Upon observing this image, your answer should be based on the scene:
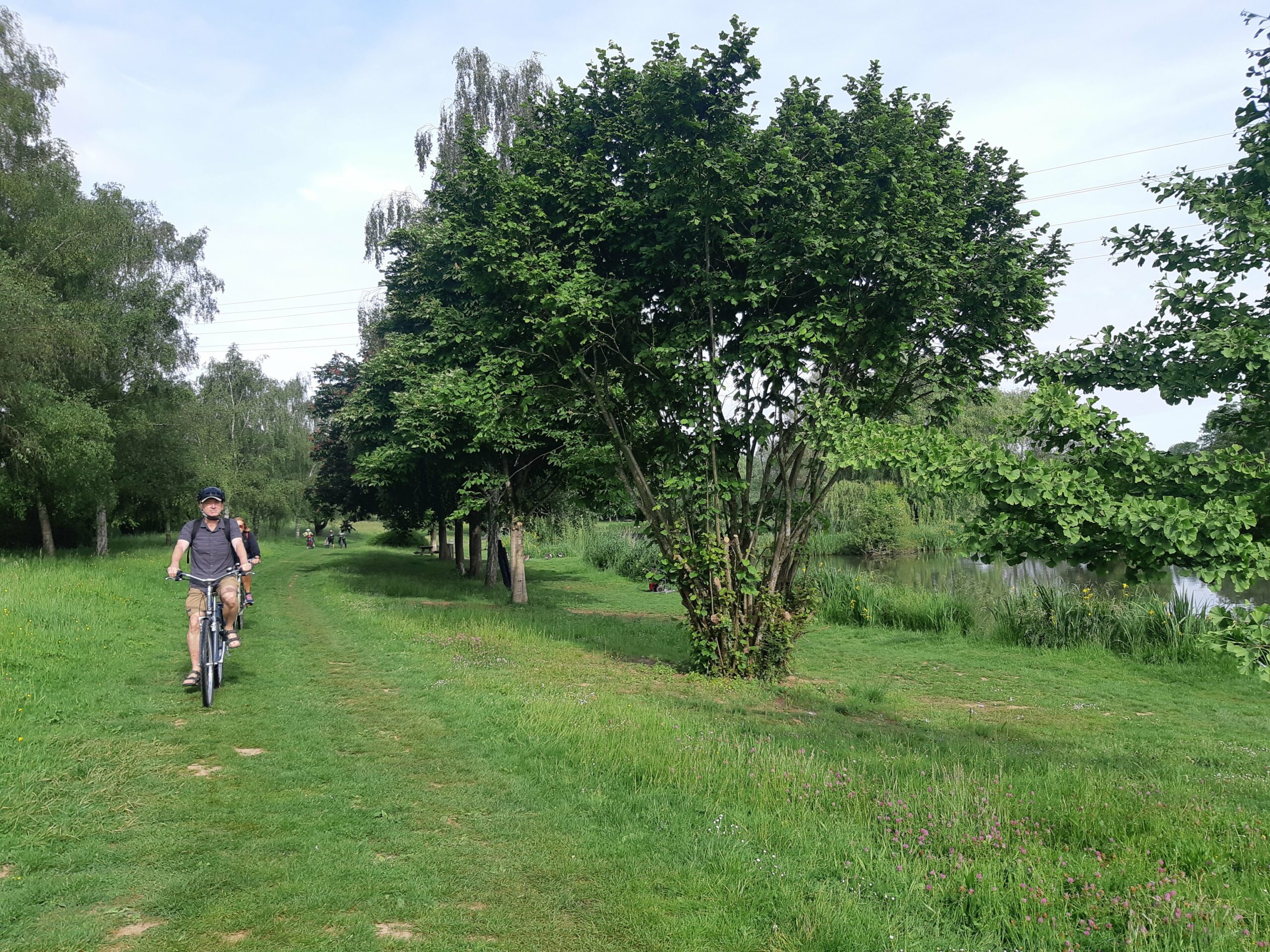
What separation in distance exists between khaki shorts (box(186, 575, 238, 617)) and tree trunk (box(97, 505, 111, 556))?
22691 millimetres

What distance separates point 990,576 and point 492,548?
696 inches

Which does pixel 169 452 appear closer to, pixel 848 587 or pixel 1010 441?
pixel 848 587

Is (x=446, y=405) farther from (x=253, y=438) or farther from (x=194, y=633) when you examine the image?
(x=253, y=438)

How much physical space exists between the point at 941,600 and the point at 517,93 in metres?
19.8

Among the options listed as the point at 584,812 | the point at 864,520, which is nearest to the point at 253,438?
the point at 864,520

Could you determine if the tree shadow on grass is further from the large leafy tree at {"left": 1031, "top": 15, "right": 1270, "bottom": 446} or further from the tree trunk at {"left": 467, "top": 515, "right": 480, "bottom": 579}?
the large leafy tree at {"left": 1031, "top": 15, "right": 1270, "bottom": 446}

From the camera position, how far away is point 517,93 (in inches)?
1009

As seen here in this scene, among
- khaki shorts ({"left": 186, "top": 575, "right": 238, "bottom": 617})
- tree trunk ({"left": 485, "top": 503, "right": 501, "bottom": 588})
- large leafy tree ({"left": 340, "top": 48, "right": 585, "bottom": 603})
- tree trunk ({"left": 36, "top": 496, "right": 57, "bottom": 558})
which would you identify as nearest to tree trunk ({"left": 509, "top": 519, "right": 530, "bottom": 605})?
large leafy tree ({"left": 340, "top": 48, "right": 585, "bottom": 603})

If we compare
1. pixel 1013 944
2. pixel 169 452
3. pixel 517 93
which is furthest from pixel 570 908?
pixel 169 452

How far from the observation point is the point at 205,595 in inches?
312

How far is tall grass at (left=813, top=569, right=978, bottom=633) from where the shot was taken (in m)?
18.0

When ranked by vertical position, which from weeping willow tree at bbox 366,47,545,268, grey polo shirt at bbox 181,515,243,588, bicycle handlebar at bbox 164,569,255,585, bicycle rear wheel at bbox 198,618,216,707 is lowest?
bicycle rear wheel at bbox 198,618,216,707

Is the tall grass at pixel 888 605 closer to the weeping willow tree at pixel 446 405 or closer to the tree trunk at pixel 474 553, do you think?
the weeping willow tree at pixel 446 405

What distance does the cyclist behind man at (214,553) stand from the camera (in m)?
8.00
